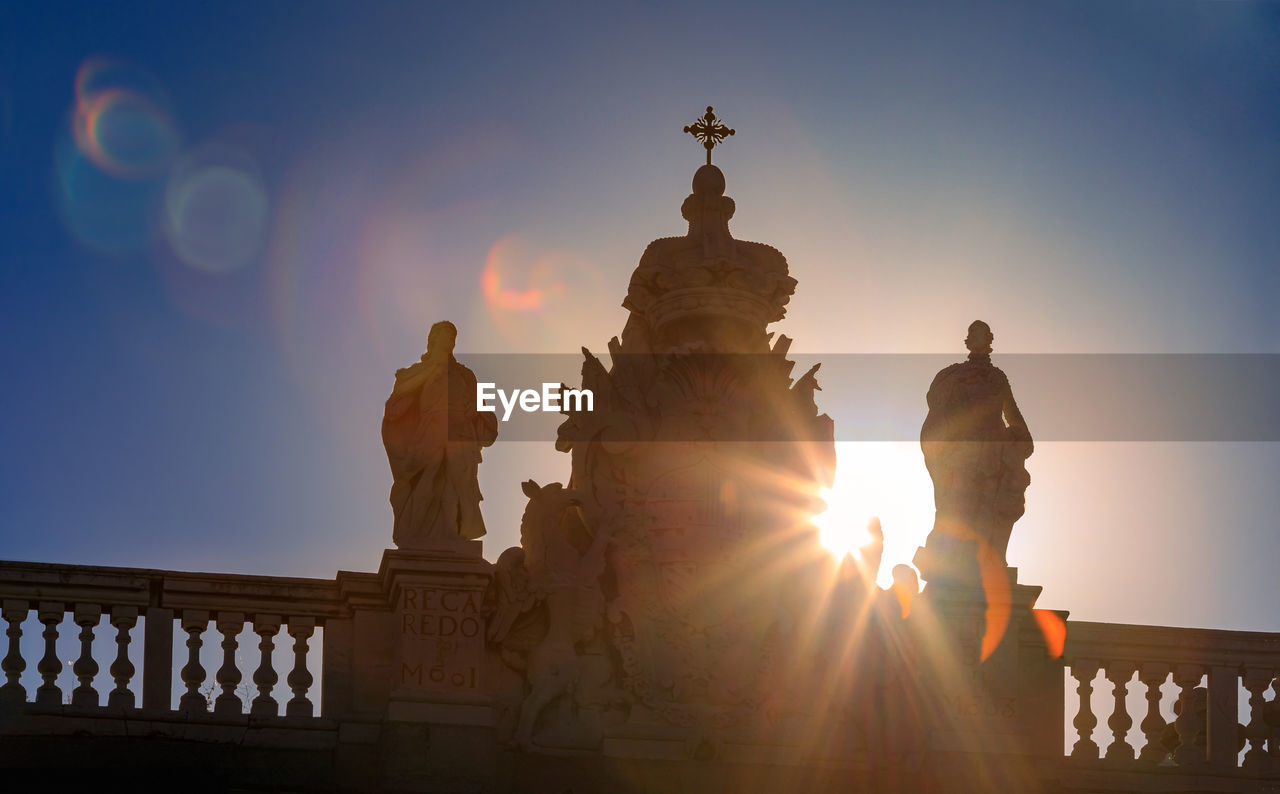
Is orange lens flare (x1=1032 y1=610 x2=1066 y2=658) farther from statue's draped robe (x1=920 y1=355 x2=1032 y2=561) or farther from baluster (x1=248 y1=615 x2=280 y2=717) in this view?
baluster (x1=248 y1=615 x2=280 y2=717)

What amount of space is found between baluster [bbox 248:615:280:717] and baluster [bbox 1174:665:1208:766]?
26.7 ft

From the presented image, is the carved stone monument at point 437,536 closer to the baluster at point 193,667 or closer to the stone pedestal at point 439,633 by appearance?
the stone pedestal at point 439,633

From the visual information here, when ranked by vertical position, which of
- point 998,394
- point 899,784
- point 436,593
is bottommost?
point 899,784

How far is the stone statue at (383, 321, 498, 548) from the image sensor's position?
79.6 ft

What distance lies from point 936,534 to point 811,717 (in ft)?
7.42

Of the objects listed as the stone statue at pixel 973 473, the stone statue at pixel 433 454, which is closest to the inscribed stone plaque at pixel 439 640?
the stone statue at pixel 433 454

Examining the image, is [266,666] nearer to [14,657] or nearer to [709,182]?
[14,657]

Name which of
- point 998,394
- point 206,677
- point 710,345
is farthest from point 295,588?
point 998,394

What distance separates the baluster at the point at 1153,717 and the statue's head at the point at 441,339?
689 cm

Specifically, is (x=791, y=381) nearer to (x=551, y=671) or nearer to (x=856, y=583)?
(x=856, y=583)

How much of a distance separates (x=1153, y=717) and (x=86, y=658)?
9537mm

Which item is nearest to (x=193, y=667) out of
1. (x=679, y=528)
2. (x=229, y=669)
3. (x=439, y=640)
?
(x=229, y=669)

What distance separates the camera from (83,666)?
76.0ft

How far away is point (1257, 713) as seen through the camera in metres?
25.7
